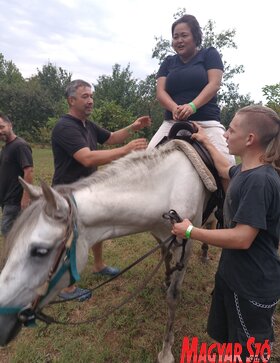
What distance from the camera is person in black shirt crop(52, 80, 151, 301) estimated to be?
8.90 feet

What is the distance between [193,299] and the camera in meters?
3.61

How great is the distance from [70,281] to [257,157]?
1.38 m

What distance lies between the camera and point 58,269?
1.75 meters

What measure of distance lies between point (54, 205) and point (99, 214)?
38cm

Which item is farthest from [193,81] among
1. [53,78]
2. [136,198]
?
[53,78]

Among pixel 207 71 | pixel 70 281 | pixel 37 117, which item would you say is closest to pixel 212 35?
pixel 37 117

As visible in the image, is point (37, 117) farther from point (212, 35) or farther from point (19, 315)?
point (19, 315)

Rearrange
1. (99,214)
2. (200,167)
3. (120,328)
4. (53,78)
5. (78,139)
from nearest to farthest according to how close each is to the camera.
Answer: (99,214) < (200,167) < (78,139) < (120,328) < (53,78)

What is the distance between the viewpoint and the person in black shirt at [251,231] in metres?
1.62

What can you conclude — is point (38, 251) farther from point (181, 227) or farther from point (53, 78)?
point (53, 78)

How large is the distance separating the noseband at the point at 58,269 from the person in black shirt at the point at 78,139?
2.84 ft

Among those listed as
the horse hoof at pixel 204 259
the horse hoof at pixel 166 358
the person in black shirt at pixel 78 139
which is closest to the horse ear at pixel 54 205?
the person in black shirt at pixel 78 139

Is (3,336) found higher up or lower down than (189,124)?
lower down

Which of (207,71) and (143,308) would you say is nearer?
(207,71)
